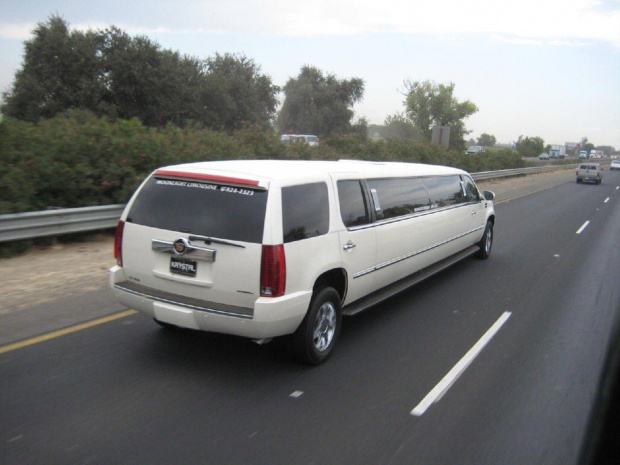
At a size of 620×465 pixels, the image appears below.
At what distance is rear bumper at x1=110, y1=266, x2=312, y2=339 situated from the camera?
4.34m

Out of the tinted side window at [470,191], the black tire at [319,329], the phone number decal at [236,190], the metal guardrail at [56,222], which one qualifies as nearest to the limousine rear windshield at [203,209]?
the phone number decal at [236,190]

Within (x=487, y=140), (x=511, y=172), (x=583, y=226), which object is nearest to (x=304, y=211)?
(x=583, y=226)

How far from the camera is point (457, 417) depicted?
408 cm

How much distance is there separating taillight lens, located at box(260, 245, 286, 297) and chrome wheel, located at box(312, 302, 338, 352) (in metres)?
0.70

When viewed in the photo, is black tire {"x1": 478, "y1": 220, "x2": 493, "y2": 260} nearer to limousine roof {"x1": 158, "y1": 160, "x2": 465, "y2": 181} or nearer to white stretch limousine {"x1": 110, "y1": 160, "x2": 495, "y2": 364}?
limousine roof {"x1": 158, "y1": 160, "x2": 465, "y2": 181}

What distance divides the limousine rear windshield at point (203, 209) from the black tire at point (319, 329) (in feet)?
3.02

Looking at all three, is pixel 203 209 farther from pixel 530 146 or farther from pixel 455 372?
pixel 530 146

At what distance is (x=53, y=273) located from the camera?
7.68 meters

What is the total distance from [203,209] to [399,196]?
2.83 metres

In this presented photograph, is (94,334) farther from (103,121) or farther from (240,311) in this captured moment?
(103,121)

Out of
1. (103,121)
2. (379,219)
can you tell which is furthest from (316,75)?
(379,219)

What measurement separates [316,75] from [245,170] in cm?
6352

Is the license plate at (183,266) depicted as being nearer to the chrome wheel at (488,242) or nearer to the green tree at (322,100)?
the chrome wheel at (488,242)

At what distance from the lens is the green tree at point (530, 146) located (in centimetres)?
8369
